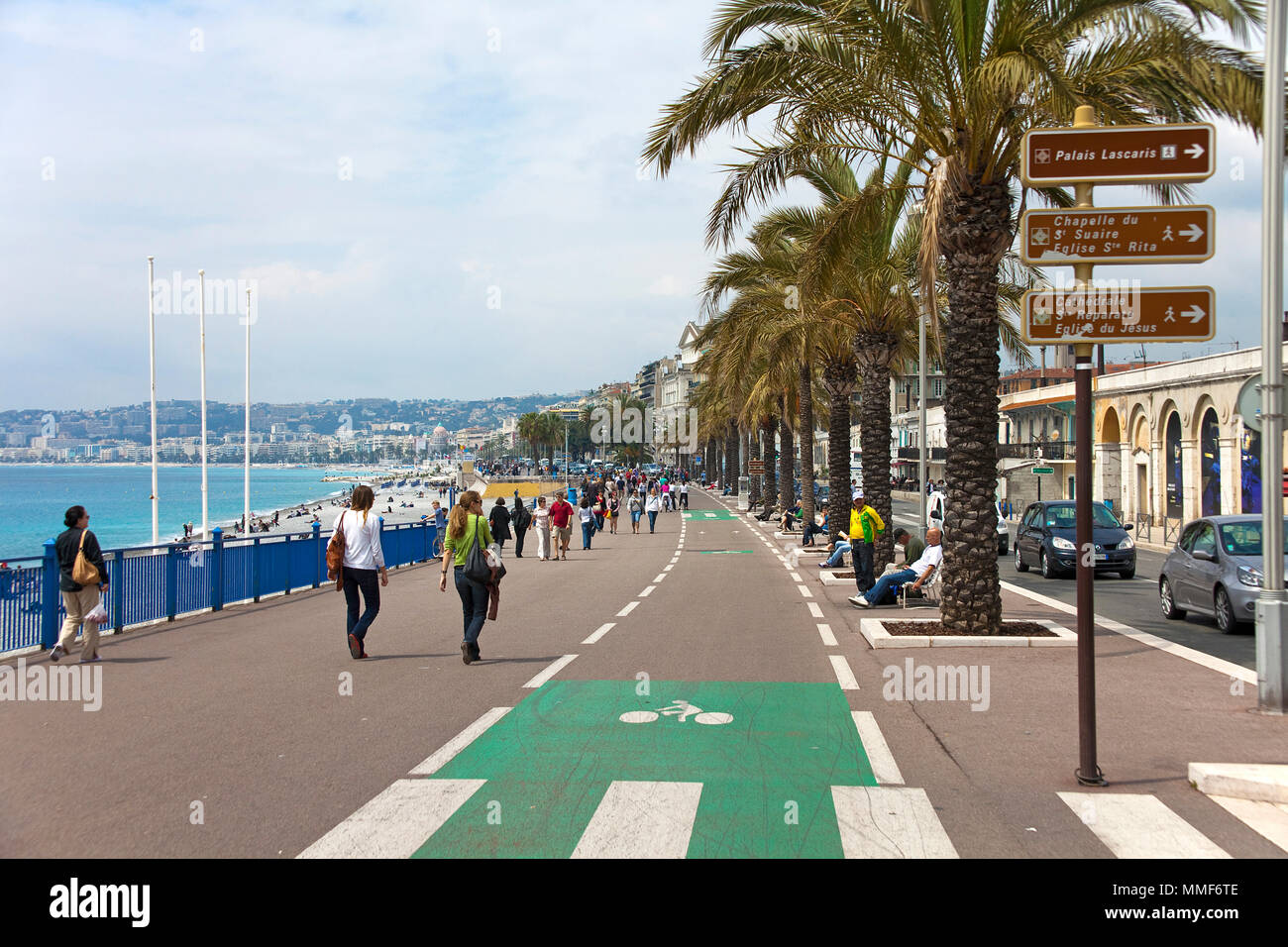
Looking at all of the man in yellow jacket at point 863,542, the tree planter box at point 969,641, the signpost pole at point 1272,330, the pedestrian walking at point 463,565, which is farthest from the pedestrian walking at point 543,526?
the signpost pole at point 1272,330

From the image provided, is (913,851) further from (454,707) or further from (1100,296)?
(454,707)

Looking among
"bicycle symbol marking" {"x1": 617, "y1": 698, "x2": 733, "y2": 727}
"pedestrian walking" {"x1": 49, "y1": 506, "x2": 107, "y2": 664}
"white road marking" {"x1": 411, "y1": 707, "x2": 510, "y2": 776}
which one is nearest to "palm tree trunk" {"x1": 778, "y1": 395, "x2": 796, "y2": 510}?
"pedestrian walking" {"x1": 49, "y1": 506, "x2": 107, "y2": 664}

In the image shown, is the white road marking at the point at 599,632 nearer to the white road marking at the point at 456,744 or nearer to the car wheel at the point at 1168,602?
the white road marking at the point at 456,744

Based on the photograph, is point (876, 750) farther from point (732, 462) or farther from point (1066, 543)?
point (732, 462)

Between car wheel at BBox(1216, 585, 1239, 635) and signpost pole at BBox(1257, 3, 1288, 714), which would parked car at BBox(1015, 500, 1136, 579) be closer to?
car wheel at BBox(1216, 585, 1239, 635)

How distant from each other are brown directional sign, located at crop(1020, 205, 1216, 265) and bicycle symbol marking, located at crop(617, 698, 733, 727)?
12.6 feet

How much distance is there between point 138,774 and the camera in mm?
6340

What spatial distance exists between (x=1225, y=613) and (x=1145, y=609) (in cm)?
317

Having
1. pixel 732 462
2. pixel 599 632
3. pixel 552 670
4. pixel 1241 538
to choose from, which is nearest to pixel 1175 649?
pixel 1241 538

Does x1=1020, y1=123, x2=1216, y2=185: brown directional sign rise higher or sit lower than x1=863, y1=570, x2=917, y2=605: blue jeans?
higher

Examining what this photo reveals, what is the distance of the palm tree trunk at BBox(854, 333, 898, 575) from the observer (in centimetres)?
1952

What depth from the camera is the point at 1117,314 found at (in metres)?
6.43
